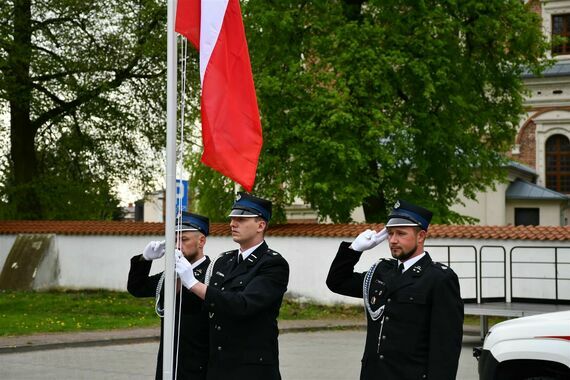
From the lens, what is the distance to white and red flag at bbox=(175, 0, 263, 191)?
5984mm

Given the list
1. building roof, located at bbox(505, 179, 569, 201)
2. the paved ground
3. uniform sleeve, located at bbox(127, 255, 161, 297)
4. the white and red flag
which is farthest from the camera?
building roof, located at bbox(505, 179, 569, 201)

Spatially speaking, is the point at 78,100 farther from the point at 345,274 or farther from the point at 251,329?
the point at 251,329

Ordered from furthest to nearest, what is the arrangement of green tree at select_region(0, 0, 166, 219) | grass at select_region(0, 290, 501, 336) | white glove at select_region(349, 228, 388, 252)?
green tree at select_region(0, 0, 166, 219)
grass at select_region(0, 290, 501, 336)
white glove at select_region(349, 228, 388, 252)

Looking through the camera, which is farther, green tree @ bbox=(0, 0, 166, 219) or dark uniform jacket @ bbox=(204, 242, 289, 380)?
green tree @ bbox=(0, 0, 166, 219)

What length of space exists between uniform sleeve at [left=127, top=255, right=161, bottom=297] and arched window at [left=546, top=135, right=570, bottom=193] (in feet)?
154

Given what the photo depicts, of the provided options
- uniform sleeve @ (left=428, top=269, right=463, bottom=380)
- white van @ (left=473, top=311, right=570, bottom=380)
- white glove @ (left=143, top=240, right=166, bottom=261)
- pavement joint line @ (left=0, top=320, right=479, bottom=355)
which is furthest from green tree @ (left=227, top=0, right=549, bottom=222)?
uniform sleeve @ (left=428, top=269, right=463, bottom=380)

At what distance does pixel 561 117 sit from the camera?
5081cm

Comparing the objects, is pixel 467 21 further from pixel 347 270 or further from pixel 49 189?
pixel 347 270

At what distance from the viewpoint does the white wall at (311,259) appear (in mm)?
20266

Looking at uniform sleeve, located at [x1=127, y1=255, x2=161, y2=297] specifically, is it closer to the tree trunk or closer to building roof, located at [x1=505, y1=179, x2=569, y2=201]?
the tree trunk

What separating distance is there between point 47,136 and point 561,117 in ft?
91.2

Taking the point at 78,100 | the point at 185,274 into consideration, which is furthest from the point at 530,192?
the point at 185,274

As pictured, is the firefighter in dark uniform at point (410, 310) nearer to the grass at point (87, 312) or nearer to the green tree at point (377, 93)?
the grass at point (87, 312)

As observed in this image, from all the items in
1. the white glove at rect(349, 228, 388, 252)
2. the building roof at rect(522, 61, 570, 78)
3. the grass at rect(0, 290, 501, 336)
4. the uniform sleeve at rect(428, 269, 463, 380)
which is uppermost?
the building roof at rect(522, 61, 570, 78)
